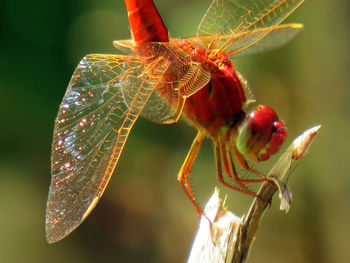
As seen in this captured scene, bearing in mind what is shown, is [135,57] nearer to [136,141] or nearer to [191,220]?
[136,141]

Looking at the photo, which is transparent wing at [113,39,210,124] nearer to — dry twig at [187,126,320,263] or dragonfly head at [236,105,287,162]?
dragonfly head at [236,105,287,162]

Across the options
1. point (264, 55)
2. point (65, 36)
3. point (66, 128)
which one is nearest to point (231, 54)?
point (66, 128)

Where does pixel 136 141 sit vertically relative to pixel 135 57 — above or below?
below

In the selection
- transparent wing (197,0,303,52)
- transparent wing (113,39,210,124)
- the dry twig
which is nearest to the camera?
the dry twig

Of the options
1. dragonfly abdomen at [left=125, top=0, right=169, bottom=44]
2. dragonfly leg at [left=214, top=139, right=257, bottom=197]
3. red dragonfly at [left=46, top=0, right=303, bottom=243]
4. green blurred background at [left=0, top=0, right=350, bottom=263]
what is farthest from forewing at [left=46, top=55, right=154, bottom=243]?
green blurred background at [left=0, top=0, right=350, bottom=263]

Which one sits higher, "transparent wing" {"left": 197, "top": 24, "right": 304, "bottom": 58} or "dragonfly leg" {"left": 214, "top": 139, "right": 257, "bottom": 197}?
"transparent wing" {"left": 197, "top": 24, "right": 304, "bottom": 58}

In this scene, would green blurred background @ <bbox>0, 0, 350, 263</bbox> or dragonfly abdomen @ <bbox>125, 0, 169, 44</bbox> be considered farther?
green blurred background @ <bbox>0, 0, 350, 263</bbox>

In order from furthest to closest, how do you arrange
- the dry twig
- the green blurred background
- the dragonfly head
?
the green blurred background, the dragonfly head, the dry twig
